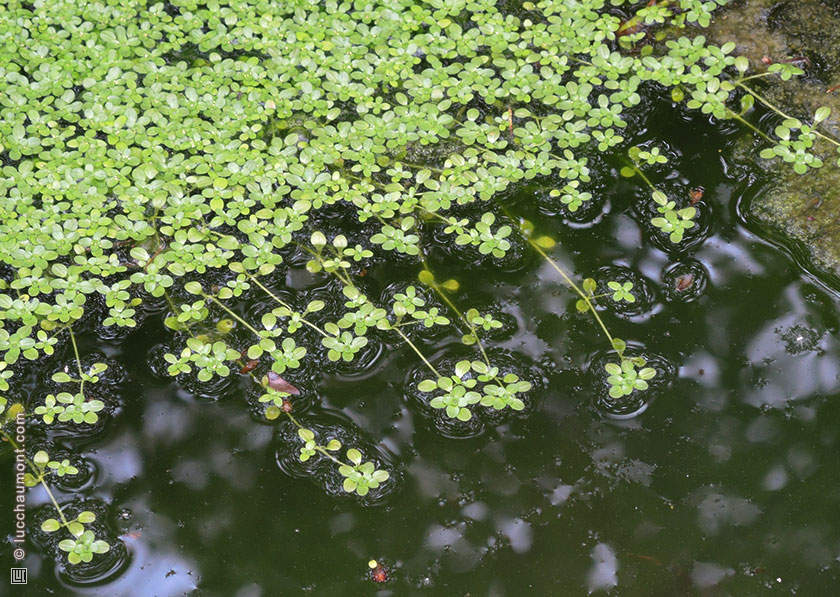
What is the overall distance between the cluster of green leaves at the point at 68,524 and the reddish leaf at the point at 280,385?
0.70 m

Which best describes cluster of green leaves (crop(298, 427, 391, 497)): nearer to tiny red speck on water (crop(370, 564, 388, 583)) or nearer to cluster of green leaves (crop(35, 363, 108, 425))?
tiny red speck on water (crop(370, 564, 388, 583))

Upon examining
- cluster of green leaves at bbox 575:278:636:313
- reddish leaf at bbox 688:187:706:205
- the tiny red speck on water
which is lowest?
the tiny red speck on water

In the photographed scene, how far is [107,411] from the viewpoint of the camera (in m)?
2.59

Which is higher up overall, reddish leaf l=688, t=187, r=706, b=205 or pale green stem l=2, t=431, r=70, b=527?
reddish leaf l=688, t=187, r=706, b=205

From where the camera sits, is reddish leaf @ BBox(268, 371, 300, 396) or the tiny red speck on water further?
reddish leaf @ BBox(268, 371, 300, 396)

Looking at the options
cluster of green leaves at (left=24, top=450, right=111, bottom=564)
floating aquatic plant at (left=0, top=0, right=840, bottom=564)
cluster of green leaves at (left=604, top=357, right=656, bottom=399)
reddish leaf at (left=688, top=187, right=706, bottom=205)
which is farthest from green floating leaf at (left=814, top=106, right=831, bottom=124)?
cluster of green leaves at (left=24, top=450, right=111, bottom=564)

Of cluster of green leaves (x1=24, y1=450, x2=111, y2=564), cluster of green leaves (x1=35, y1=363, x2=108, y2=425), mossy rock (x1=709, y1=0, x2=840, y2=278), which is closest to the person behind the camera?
cluster of green leaves (x1=24, y1=450, x2=111, y2=564)

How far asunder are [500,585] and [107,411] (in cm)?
149

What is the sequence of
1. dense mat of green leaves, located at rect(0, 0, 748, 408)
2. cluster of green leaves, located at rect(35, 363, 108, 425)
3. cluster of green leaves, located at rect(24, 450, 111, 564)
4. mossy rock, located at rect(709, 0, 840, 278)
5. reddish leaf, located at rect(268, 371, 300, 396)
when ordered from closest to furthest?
cluster of green leaves, located at rect(24, 450, 111, 564) < cluster of green leaves, located at rect(35, 363, 108, 425) < reddish leaf, located at rect(268, 371, 300, 396) < dense mat of green leaves, located at rect(0, 0, 748, 408) < mossy rock, located at rect(709, 0, 840, 278)

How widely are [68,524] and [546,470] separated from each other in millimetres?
1579

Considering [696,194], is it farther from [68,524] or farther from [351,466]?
[68,524]

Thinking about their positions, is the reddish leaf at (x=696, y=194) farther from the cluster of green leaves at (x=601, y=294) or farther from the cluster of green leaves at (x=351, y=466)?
the cluster of green leaves at (x=351, y=466)

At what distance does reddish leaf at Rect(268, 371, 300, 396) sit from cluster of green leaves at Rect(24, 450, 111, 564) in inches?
27.4

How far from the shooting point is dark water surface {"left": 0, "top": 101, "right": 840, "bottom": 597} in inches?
92.7
